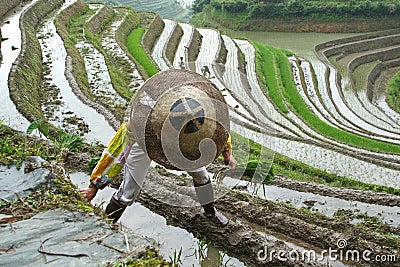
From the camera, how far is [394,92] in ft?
71.7

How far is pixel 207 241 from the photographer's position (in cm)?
415

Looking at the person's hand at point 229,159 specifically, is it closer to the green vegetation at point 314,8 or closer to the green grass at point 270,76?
the green grass at point 270,76

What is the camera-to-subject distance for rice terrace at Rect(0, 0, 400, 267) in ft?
10.0

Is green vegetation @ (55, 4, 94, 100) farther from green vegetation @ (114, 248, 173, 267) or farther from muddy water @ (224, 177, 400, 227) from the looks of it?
green vegetation @ (114, 248, 173, 267)

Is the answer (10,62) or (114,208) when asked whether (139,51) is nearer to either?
(10,62)

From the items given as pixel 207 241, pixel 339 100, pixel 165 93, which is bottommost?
pixel 339 100

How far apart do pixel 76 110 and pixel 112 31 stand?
9841 millimetres

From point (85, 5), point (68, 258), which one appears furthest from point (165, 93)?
point (85, 5)

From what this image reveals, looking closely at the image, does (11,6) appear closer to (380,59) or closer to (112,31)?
(112,31)

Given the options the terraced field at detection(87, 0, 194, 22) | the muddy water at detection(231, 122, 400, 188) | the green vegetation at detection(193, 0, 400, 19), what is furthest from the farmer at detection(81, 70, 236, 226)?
the terraced field at detection(87, 0, 194, 22)

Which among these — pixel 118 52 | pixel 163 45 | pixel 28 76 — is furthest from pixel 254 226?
pixel 163 45

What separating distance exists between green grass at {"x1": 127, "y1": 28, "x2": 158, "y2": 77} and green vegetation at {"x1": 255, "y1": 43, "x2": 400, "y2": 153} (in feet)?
14.7

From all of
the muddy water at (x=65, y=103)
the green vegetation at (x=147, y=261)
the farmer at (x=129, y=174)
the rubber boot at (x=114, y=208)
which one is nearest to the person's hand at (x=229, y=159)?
the farmer at (x=129, y=174)

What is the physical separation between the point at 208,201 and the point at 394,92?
2004cm
